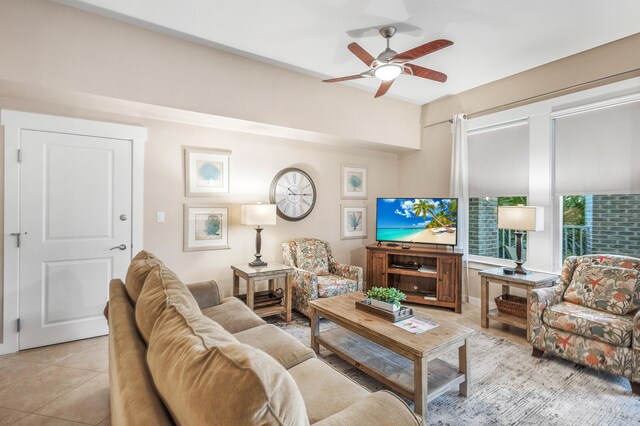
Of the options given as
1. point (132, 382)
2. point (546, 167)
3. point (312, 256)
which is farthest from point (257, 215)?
point (546, 167)

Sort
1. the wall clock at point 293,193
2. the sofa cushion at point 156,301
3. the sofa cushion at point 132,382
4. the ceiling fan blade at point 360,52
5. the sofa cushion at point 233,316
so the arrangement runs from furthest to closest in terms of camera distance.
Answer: the wall clock at point 293,193 → the ceiling fan blade at point 360,52 → the sofa cushion at point 233,316 → the sofa cushion at point 156,301 → the sofa cushion at point 132,382

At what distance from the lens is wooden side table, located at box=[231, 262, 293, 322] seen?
3316mm

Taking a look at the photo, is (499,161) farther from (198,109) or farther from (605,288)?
(198,109)

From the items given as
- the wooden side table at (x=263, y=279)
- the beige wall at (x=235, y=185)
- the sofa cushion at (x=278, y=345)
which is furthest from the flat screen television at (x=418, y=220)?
the sofa cushion at (x=278, y=345)

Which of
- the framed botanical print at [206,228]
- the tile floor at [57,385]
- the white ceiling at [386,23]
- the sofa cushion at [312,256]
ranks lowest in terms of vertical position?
the tile floor at [57,385]

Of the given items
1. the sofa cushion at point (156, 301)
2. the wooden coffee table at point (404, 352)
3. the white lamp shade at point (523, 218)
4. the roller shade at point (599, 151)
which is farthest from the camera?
the white lamp shade at point (523, 218)

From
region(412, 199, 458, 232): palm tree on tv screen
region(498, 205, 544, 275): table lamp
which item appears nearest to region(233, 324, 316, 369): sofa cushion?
region(498, 205, 544, 275): table lamp

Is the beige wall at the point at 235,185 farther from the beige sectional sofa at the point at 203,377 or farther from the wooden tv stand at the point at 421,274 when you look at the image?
the beige sectional sofa at the point at 203,377

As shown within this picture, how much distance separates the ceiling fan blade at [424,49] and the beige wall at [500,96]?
6.48 feet

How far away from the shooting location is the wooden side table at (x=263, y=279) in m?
3.32

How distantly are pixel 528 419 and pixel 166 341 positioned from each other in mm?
2150

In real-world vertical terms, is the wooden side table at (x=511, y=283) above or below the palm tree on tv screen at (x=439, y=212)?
below

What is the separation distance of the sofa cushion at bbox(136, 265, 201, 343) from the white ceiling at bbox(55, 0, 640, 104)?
215cm

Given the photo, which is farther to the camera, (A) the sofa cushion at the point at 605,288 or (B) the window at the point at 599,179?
(B) the window at the point at 599,179
